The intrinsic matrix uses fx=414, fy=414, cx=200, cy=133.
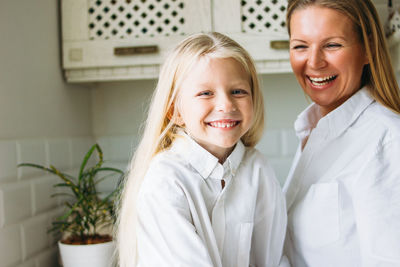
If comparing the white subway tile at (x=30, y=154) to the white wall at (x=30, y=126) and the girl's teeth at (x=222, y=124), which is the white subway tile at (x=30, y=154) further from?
the girl's teeth at (x=222, y=124)

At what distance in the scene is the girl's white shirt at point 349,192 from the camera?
78 cm

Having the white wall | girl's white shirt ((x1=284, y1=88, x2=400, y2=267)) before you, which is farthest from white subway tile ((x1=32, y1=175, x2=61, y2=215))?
girl's white shirt ((x1=284, y1=88, x2=400, y2=267))

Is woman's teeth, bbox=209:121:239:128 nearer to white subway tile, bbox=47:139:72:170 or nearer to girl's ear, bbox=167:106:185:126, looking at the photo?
girl's ear, bbox=167:106:185:126

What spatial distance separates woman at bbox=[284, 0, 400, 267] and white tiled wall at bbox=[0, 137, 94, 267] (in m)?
0.70

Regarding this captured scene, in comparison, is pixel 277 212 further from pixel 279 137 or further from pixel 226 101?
pixel 279 137

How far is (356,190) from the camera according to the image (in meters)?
0.83

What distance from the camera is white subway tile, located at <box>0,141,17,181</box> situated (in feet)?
3.40

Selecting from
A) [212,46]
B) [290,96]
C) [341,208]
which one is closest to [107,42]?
[212,46]

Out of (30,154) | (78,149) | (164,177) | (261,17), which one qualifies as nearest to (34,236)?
(30,154)

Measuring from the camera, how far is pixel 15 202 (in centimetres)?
108

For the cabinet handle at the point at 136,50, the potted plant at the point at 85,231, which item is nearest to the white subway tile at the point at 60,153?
the potted plant at the point at 85,231

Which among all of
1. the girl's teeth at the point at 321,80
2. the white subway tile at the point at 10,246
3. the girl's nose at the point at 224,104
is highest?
the girl's teeth at the point at 321,80

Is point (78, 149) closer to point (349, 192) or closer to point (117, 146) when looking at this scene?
point (117, 146)

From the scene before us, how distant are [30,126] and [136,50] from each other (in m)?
0.40
